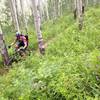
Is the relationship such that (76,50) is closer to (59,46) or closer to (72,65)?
(59,46)

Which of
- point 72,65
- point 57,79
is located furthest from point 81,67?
point 57,79

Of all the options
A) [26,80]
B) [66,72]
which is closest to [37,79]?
[26,80]

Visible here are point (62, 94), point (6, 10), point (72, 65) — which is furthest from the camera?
point (6, 10)

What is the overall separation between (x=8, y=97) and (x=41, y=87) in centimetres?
110

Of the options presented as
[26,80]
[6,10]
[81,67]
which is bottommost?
[6,10]

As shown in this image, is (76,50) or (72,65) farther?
(76,50)

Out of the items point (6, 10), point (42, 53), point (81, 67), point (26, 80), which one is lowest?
point (6, 10)

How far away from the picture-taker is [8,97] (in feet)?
19.2

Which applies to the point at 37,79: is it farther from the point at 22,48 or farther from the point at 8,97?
the point at 22,48

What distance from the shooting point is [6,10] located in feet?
117

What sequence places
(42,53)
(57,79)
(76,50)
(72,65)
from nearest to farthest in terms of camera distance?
1. (57,79)
2. (72,65)
3. (76,50)
4. (42,53)

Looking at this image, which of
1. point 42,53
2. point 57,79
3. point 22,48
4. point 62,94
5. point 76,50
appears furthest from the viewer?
point 22,48

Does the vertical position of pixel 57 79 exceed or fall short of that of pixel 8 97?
it exceeds it

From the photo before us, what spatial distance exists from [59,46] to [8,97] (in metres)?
4.50
